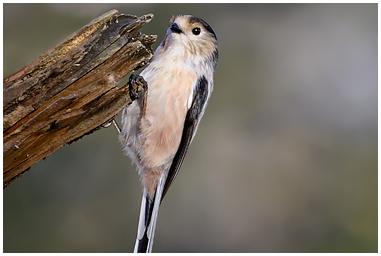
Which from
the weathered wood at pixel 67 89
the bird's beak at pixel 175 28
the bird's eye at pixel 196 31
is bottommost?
the weathered wood at pixel 67 89

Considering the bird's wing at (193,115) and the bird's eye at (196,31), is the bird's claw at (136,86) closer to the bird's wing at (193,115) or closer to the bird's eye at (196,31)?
the bird's wing at (193,115)

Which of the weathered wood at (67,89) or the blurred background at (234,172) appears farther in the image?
the blurred background at (234,172)

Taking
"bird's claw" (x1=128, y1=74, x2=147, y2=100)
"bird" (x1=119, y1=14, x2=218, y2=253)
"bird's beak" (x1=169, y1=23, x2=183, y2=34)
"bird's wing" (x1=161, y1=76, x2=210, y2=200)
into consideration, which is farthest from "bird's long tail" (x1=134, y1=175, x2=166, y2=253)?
"bird's beak" (x1=169, y1=23, x2=183, y2=34)

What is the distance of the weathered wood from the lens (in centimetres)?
264

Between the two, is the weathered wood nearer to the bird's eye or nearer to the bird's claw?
the bird's claw

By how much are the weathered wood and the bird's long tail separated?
4.10 feet

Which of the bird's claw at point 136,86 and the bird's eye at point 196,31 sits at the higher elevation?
the bird's eye at point 196,31

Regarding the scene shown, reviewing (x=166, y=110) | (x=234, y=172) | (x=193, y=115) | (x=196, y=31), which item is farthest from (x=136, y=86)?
(x=234, y=172)

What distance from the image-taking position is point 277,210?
672 cm

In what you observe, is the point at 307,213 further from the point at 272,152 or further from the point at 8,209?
the point at 8,209

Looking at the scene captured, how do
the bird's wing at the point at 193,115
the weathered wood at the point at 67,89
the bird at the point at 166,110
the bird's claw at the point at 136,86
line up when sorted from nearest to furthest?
the weathered wood at the point at 67,89 < the bird's claw at the point at 136,86 < the bird at the point at 166,110 < the bird's wing at the point at 193,115

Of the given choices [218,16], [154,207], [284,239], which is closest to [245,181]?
[284,239]

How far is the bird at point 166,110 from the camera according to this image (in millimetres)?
3691

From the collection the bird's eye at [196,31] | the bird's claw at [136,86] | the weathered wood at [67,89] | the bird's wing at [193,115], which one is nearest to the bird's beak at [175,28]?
the bird's eye at [196,31]
